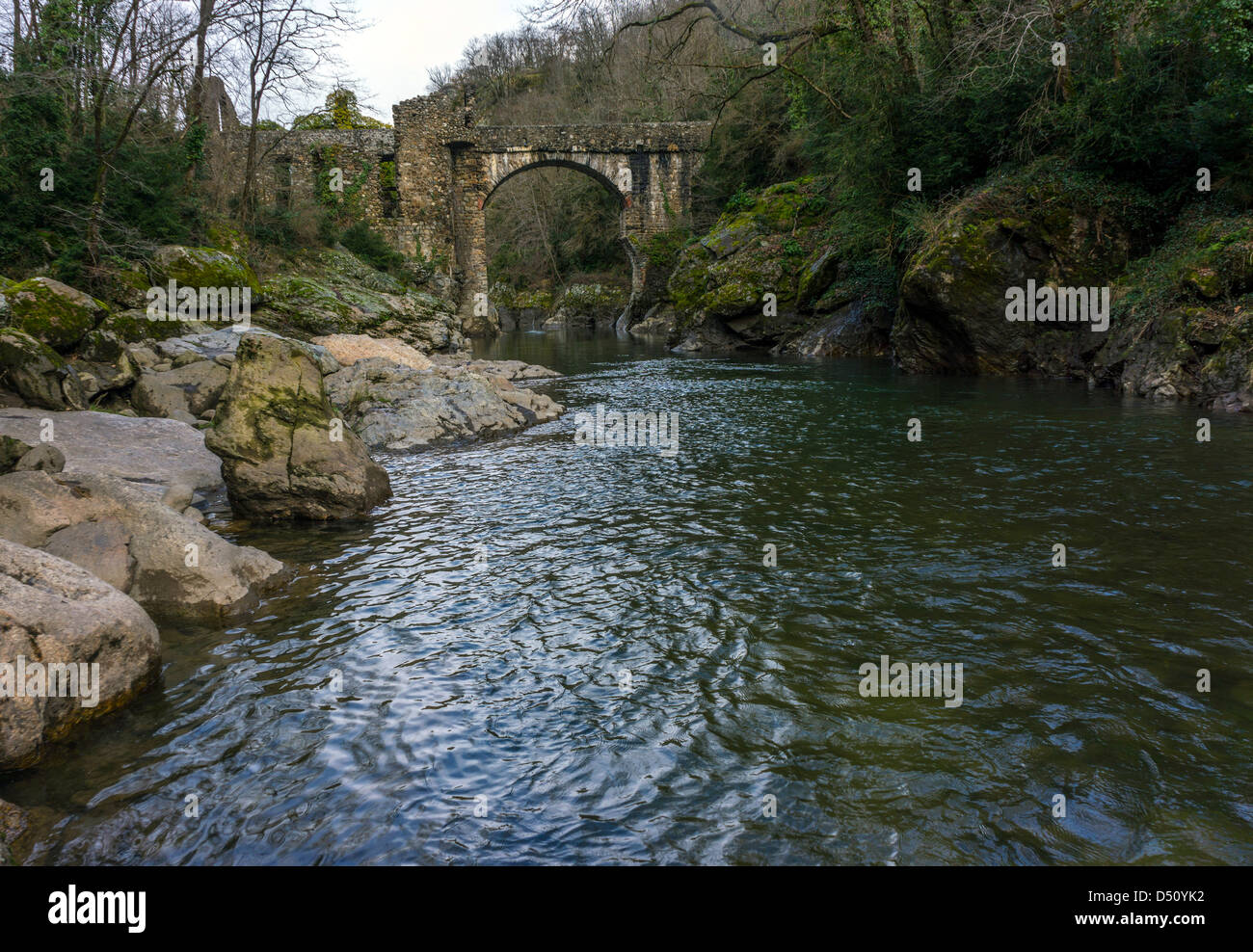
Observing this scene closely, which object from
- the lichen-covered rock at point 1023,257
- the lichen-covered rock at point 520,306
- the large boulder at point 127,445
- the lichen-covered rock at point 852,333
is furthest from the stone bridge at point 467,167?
the large boulder at point 127,445

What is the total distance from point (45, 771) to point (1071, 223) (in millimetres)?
19147

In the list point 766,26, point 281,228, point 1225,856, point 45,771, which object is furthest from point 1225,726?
point 281,228

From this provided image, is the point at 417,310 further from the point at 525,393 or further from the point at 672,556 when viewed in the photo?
the point at 672,556

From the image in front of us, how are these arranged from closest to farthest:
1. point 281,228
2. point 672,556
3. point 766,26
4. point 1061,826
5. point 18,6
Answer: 1. point 1061,826
2. point 672,556
3. point 18,6
4. point 766,26
5. point 281,228

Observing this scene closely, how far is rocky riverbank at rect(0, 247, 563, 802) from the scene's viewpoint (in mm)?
4562

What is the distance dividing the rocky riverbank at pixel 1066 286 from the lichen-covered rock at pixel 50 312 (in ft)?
53.0

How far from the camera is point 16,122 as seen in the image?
17.2m

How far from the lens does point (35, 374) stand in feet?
35.2

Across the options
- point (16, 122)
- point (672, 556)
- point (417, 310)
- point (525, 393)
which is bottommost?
point (672, 556)

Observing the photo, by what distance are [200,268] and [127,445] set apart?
11181 mm

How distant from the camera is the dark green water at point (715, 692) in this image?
3.64 meters

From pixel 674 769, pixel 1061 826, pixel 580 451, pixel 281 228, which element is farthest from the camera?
pixel 281 228

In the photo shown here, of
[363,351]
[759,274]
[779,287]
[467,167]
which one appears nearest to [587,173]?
[467,167]

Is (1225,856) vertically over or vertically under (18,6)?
under
